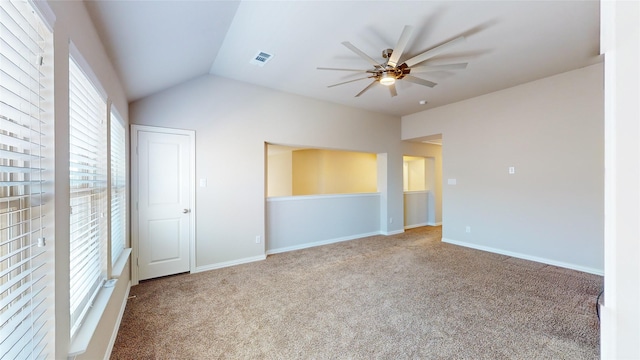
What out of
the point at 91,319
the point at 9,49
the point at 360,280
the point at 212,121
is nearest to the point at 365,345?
the point at 360,280

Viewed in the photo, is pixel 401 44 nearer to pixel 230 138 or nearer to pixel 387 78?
pixel 387 78

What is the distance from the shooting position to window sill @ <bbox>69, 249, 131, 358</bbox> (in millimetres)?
1326

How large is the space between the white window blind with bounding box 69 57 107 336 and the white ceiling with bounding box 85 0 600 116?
0.52m

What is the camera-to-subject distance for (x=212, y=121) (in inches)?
143

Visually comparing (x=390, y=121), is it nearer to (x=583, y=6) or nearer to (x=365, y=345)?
(x=583, y=6)

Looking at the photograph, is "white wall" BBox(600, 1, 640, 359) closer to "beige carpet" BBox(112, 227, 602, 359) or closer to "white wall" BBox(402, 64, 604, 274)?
"beige carpet" BBox(112, 227, 602, 359)

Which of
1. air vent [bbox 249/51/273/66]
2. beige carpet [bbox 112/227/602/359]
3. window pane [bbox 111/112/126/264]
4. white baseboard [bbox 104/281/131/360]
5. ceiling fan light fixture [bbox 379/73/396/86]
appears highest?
air vent [bbox 249/51/273/66]

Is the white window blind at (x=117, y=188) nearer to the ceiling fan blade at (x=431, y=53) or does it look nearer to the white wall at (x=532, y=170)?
the ceiling fan blade at (x=431, y=53)

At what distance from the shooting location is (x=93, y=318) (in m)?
1.60

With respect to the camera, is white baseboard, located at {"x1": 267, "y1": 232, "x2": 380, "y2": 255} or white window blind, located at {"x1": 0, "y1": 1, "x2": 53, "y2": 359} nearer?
white window blind, located at {"x1": 0, "y1": 1, "x2": 53, "y2": 359}

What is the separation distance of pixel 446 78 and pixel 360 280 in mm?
2989

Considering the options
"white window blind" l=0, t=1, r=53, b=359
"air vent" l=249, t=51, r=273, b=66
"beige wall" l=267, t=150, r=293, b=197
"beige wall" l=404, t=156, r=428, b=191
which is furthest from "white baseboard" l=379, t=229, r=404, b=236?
"white window blind" l=0, t=1, r=53, b=359

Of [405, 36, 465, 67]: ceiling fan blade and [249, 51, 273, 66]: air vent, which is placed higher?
[249, 51, 273, 66]: air vent

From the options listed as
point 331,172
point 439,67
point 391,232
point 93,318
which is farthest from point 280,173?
point 93,318
